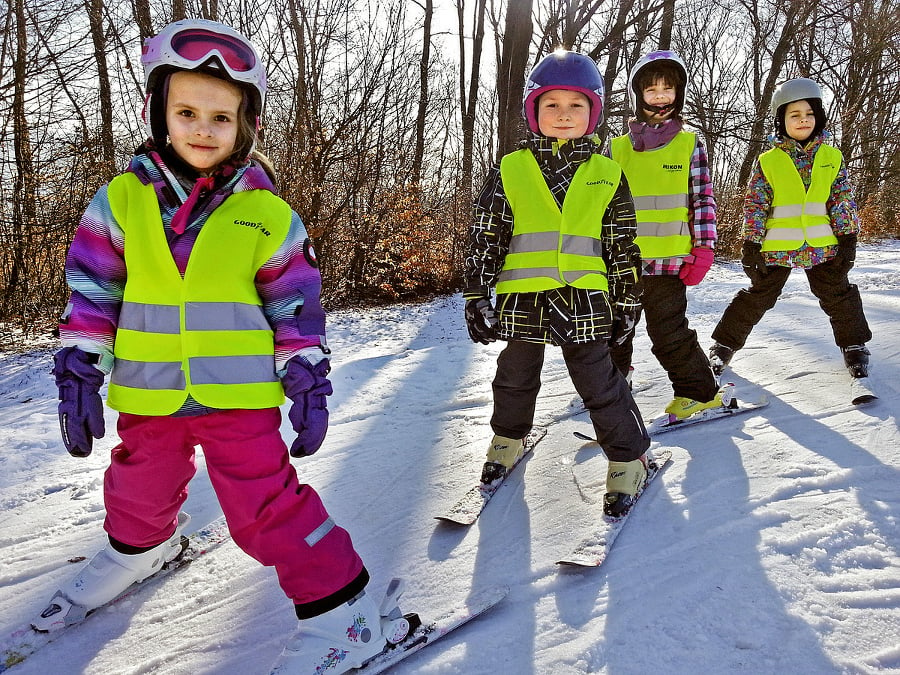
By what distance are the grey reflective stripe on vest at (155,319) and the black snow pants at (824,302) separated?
3354mm

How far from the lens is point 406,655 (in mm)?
1676

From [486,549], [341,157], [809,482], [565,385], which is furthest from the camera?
[341,157]

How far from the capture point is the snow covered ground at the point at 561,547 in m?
1.68

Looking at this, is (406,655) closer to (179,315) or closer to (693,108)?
(179,315)

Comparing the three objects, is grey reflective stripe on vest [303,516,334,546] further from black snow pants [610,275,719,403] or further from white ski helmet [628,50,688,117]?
white ski helmet [628,50,688,117]

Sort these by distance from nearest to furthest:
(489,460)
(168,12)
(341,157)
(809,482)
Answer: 1. (809,482)
2. (489,460)
3. (168,12)
4. (341,157)

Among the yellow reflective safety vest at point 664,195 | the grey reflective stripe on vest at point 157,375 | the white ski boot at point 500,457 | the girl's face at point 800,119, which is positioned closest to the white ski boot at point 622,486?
the white ski boot at point 500,457

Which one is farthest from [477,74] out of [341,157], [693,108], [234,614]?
[234,614]

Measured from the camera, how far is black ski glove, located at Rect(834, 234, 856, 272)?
3.76 metres

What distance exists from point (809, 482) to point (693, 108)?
28.8 ft

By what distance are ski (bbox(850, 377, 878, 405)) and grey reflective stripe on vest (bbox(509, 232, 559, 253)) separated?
215cm

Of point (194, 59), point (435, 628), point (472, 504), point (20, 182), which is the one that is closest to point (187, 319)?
point (194, 59)

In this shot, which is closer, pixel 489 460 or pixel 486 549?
pixel 486 549

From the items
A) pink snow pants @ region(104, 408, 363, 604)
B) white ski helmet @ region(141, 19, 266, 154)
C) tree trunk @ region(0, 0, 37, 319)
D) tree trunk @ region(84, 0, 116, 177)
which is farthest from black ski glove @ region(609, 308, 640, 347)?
tree trunk @ region(84, 0, 116, 177)
